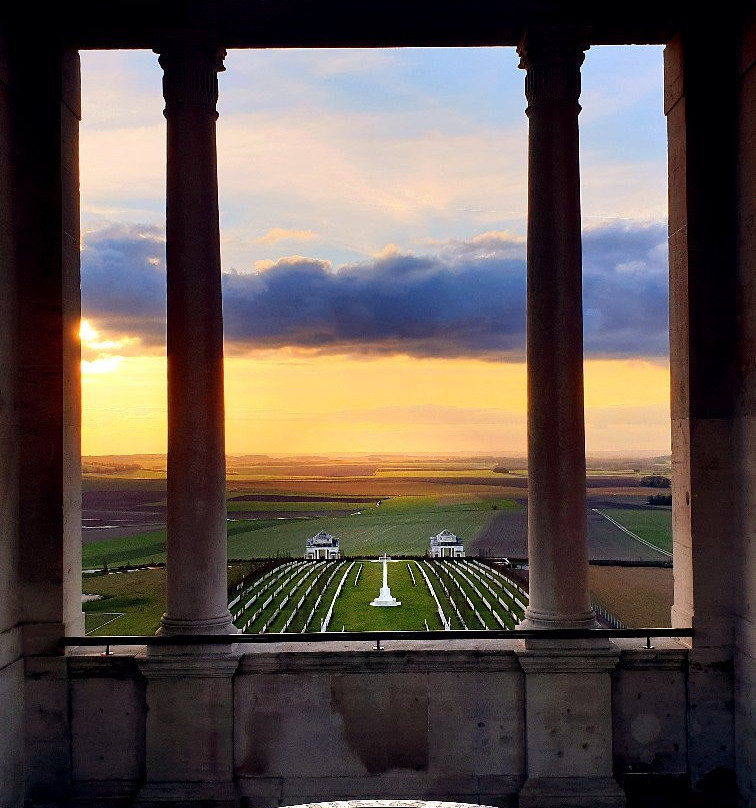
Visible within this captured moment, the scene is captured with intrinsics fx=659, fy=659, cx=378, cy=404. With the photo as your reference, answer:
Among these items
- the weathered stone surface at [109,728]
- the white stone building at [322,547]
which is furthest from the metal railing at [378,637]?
the white stone building at [322,547]

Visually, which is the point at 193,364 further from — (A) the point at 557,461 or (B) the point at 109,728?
(A) the point at 557,461

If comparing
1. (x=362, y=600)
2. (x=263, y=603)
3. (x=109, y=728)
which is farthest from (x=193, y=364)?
(x=362, y=600)

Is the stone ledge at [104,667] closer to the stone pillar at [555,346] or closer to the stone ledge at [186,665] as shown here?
the stone ledge at [186,665]

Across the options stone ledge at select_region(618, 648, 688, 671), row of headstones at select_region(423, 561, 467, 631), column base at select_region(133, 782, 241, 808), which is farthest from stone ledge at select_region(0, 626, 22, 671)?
stone ledge at select_region(618, 648, 688, 671)

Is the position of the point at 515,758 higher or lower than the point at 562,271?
lower

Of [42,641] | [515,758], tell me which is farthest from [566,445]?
[42,641]

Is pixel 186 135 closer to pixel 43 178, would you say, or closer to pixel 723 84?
pixel 43 178

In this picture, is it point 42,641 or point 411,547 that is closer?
point 42,641

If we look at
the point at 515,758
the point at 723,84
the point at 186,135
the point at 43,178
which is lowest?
the point at 515,758
